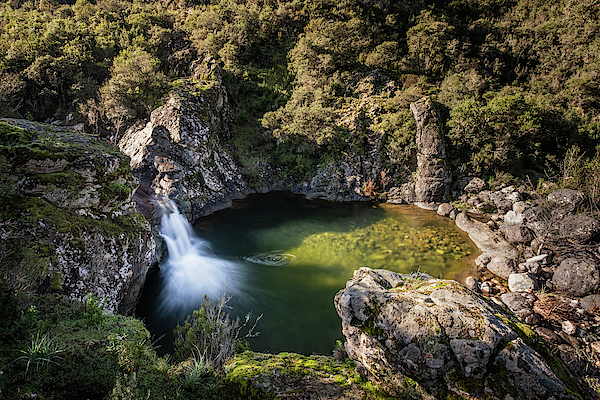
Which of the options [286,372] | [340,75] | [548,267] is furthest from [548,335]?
[340,75]

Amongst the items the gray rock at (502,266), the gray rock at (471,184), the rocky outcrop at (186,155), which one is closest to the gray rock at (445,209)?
the gray rock at (471,184)

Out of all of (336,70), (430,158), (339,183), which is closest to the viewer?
(430,158)

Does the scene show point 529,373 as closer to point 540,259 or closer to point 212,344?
point 212,344

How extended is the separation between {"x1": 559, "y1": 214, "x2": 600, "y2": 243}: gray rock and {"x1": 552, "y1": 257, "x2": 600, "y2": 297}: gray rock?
809 millimetres

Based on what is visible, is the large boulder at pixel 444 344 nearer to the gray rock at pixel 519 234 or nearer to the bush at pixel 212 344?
the bush at pixel 212 344

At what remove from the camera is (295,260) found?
1002 centimetres

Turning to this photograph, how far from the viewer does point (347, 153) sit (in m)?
16.2

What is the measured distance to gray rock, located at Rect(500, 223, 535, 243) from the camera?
9477 mm

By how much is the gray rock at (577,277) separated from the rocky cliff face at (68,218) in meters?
11.6

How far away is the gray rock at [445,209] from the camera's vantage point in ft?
43.1

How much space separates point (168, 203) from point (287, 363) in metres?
9.72

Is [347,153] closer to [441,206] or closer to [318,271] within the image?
[441,206]

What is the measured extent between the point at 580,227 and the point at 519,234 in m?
1.61

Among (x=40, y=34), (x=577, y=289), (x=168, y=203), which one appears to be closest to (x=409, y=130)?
(x=577, y=289)
